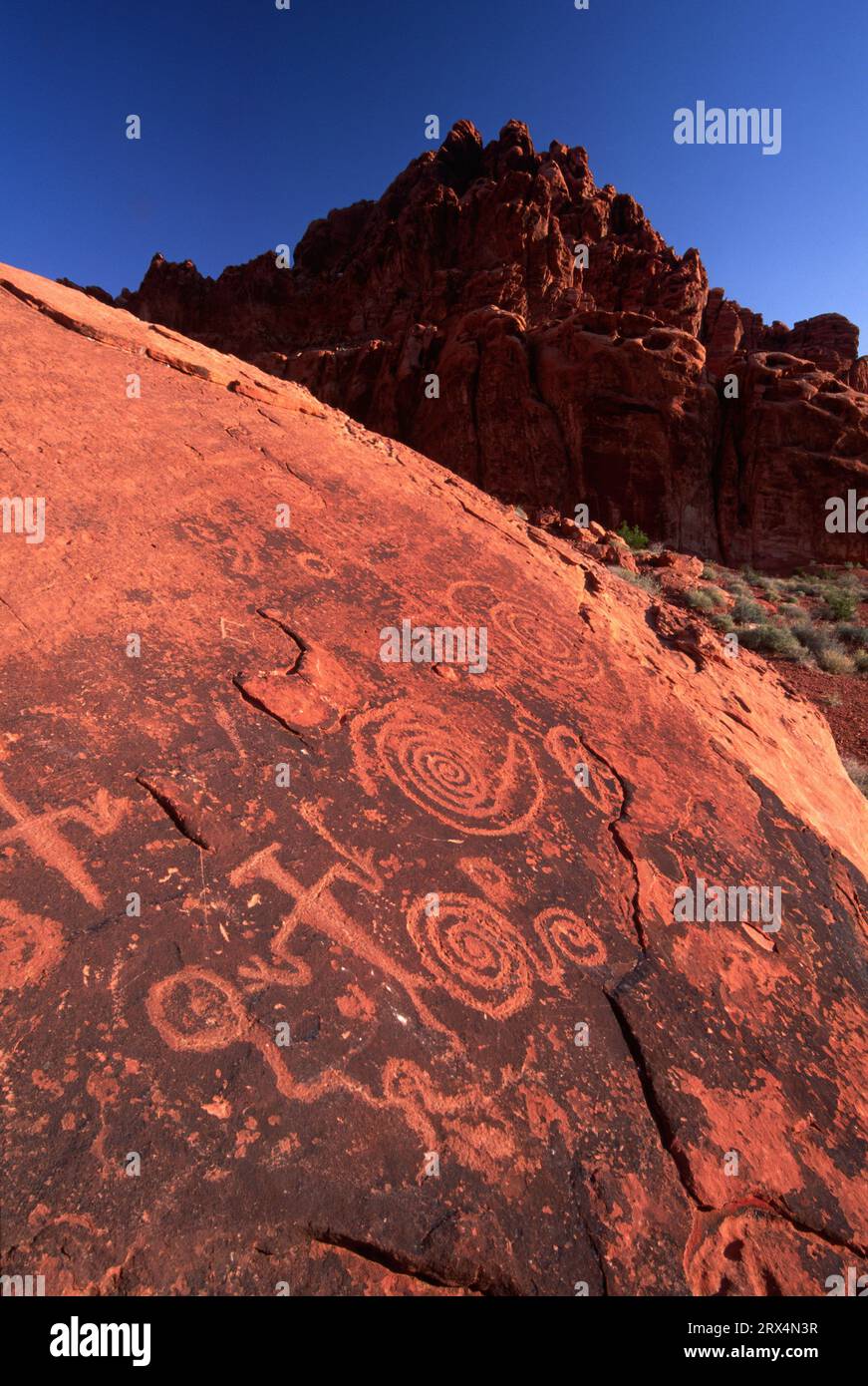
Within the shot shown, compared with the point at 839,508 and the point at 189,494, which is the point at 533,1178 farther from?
the point at 839,508

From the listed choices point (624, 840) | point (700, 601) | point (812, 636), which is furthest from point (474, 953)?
point (812, 636)

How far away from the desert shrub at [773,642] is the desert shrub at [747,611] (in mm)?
559

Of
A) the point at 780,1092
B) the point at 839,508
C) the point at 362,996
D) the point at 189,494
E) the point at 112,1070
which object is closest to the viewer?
the point at 112,1070

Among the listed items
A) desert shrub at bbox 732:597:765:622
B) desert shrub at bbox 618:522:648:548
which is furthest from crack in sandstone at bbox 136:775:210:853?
desert shrub at bbox 618:522:648:548

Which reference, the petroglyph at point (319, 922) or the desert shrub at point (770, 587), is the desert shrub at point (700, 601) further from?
the petroglyph at point (319, 922)

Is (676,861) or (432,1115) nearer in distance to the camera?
(432,1115)

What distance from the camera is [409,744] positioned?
220cm

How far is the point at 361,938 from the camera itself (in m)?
1.62

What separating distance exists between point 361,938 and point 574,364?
2248cm

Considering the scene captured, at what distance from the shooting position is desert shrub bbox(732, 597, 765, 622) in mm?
10641

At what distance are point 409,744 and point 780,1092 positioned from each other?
1397 mm

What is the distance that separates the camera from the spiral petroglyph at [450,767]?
205 cm

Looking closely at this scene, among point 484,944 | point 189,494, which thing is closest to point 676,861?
point 484,944

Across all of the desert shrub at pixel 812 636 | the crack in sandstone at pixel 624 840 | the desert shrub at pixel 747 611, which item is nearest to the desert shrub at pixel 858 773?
the desert shrub at pixel 812 636
